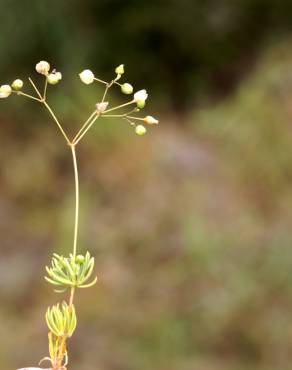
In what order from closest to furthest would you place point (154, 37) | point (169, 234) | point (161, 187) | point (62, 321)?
point (62, 321)
point (169, 234)
point (161, 187)
point (154, 37)

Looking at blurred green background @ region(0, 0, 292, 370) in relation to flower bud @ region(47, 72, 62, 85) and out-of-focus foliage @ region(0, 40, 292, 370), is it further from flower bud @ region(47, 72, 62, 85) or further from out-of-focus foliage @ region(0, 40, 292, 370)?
flower bud @ region(47, 72, 62, 85)

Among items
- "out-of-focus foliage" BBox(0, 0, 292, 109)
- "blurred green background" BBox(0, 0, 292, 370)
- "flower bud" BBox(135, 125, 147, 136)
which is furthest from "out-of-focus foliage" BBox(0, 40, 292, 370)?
"flower bud" BBox(135, 125, 147, 136)

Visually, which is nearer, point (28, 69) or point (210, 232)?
point (210, 232)

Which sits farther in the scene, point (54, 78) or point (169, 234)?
point (169, 234)

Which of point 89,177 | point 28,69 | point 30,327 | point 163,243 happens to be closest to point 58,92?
point 28,69

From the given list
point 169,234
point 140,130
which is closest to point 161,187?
point 169,234

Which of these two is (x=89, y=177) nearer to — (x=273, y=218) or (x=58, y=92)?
(x=58, y=92)

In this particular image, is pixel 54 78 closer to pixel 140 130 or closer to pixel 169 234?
pixel 140 130
